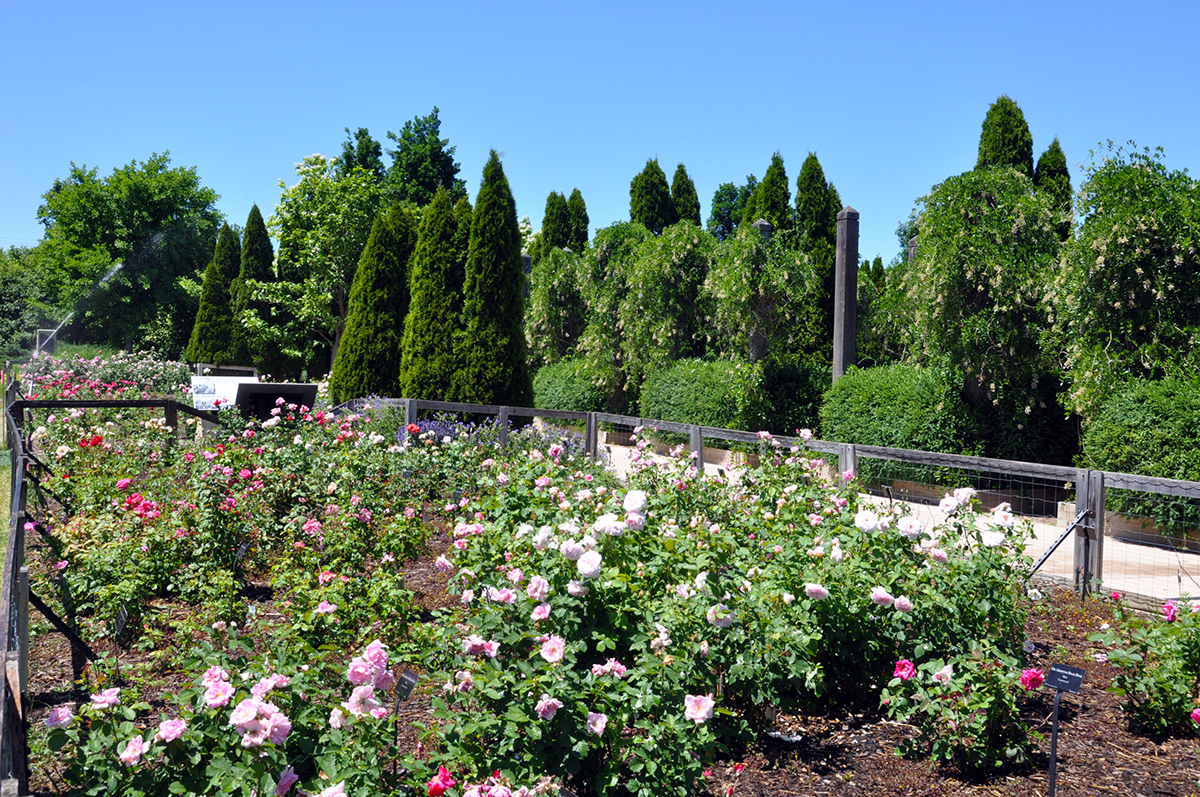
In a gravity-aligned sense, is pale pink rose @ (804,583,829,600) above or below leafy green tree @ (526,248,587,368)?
below

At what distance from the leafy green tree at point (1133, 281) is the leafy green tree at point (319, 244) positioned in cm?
2080

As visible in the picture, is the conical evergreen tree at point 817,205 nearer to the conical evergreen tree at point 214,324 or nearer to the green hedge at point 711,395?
the green hedge at point 711,395

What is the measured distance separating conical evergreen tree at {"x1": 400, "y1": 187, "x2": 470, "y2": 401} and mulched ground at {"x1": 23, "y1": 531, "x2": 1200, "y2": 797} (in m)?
7.26

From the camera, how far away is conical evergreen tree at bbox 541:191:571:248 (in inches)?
1035

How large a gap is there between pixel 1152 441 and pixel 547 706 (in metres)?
6.52

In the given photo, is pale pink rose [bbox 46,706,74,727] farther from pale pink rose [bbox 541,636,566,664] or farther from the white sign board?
the white sign board

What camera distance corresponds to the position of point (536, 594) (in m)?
2.77

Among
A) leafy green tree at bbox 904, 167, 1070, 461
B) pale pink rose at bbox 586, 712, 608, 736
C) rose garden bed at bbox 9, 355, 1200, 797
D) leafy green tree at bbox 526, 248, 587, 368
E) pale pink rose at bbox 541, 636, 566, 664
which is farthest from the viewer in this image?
leafy green tree at bbox 526, 248, 587, 368

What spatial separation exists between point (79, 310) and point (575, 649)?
3924 cm

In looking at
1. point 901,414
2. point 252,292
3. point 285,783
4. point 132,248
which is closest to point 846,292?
point 901,414

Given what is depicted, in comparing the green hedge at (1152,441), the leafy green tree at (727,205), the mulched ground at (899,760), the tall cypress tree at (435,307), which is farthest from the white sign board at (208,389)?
the leafy green tree at (727,205)

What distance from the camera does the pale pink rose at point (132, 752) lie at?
74.5 inches

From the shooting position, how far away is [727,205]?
4194 cm

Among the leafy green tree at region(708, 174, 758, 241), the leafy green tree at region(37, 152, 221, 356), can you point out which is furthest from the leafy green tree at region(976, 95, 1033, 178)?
the leafy green tree at region(37, 152, 221, 356)
